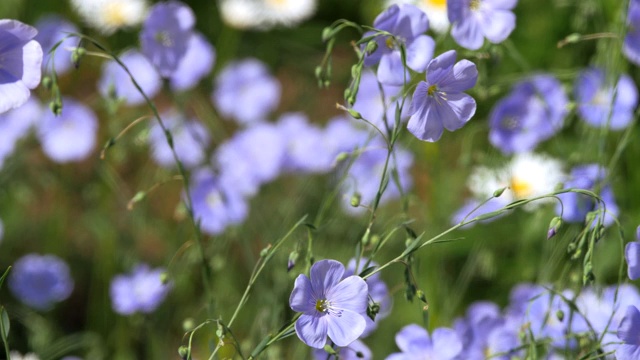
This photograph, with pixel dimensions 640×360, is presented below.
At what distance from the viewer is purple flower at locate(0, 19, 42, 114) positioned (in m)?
1.26

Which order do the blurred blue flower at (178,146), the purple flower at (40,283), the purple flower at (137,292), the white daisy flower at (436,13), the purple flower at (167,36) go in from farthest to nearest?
1. the white daisy flower at (436,13)
2. the blurred blue flower at (178,146)
3. the purple flower at (40,283)
4. the purple flower at (137,292)
5. the purple flower at (167,36)

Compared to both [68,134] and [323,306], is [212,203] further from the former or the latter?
[323,306]

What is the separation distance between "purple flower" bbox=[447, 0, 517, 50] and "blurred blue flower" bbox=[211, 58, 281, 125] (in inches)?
62.0

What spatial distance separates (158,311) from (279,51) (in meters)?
2.19

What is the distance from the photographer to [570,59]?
135 inches

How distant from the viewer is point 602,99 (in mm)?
2340

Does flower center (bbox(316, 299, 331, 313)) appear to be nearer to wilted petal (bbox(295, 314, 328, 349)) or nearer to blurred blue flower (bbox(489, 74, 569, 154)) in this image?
wilted petal (bbox(295, 314, 328, 349))

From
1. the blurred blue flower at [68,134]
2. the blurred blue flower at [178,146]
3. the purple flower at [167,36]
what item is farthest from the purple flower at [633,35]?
the blurred blue flower at [68,134]

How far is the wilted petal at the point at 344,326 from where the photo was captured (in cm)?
120

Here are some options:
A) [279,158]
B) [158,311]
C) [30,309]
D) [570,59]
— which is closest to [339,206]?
[279,158]

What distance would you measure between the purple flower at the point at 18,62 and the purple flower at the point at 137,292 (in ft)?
3.39

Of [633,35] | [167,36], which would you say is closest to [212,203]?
[167,36]

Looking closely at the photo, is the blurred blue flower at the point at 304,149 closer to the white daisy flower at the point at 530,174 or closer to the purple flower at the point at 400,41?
the white daisy flower at the point at 530,174

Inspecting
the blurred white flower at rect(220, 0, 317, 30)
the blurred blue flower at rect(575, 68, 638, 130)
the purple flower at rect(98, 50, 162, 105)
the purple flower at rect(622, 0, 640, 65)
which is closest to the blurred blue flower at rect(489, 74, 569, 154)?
the blurred blue flower at rect(575, 68, 638, 130)
